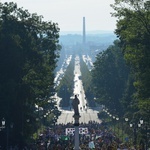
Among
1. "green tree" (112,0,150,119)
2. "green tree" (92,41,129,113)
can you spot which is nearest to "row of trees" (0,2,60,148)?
"green tree" (112,0,150,119)

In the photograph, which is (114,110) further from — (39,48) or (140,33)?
(140,33)

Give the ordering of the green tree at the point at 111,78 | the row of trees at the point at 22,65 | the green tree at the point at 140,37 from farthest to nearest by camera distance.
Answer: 1. the green tree at the point at 111,78
2. the row of trees at the point at 22,65
3. the green tree at the point at 140,37

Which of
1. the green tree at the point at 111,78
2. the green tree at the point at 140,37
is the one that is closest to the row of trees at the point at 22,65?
the green tree at the point at 140,37

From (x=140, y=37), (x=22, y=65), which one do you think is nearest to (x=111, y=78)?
(x=22, y=65)

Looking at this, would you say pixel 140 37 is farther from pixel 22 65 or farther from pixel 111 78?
pixel 111 78

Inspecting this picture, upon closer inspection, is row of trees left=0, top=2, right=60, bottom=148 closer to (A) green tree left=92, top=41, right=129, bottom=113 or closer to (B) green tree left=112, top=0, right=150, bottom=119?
(B) green tree left=112, top=0, right=150, bottom=119

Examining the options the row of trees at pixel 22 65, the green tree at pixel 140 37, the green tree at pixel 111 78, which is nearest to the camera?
the green tree at pixel 140 37

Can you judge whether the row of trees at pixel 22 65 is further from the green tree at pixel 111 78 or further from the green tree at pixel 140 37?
the green tree at pixel 111 78

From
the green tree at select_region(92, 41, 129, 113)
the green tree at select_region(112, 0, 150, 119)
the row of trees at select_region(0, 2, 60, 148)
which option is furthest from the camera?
the green tree at select_region(92, 41, 129, 113)
